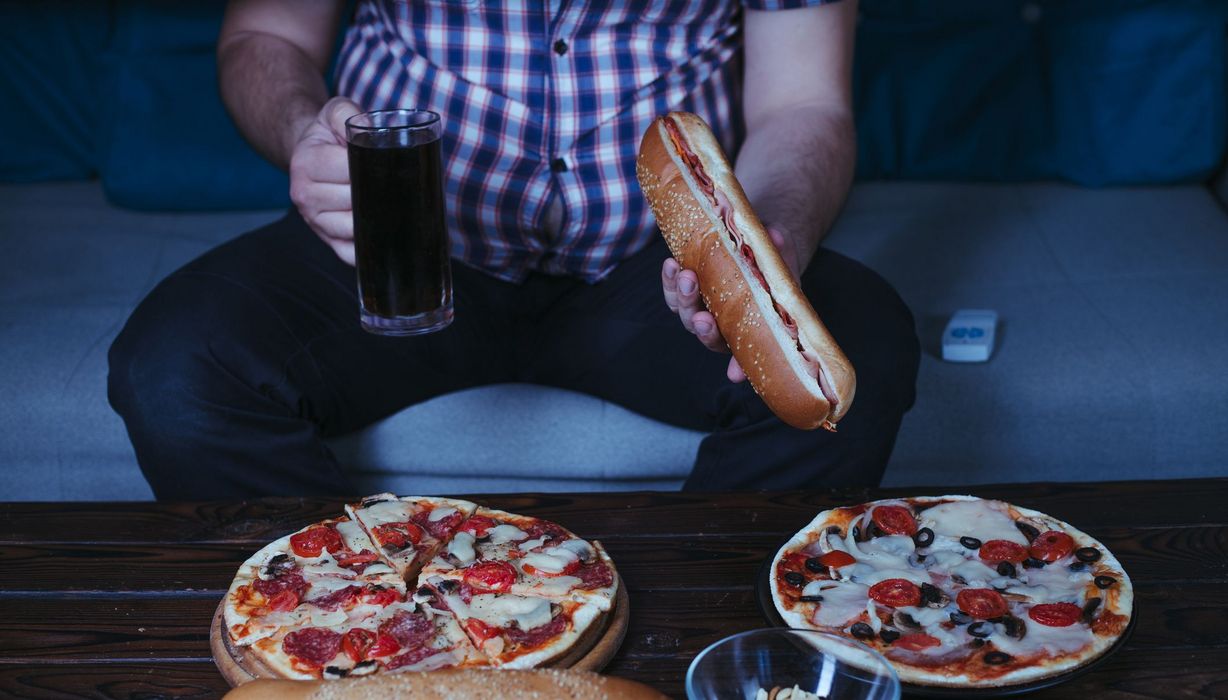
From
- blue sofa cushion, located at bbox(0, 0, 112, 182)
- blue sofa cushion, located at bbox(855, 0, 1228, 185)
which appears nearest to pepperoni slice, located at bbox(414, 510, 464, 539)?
blue sofa cushion, located at bbox(855, 0, 1228, 185)

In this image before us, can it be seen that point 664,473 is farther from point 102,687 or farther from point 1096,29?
point 1096,29

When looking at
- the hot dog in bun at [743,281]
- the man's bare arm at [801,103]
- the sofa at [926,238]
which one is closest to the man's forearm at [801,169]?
the man's bare arm at [801,103]

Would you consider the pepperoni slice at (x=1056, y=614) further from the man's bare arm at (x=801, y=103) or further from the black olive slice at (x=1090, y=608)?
the man's bare arm at (x=801, y=103)

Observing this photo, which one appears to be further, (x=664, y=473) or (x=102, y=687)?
(x=664, y=473)

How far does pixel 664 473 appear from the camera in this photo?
2.09 m

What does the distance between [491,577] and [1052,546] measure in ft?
1.83

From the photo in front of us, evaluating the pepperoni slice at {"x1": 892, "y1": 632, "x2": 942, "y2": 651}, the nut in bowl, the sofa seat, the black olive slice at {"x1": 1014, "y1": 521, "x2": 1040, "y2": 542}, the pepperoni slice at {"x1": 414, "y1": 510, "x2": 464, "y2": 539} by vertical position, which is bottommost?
the sofa seat

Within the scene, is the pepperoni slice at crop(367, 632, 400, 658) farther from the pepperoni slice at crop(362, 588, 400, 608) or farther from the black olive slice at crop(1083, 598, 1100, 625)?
the black olive slice at crop(1083, 598, 1100, 625)

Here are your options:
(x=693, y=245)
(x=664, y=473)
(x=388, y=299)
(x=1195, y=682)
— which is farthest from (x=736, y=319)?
(x=664, y=473)

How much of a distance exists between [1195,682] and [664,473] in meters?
1.08

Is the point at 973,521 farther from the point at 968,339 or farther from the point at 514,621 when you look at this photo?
the point at 968,339

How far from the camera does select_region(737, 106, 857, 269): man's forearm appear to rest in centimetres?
181

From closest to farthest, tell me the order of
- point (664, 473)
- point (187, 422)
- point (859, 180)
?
1. point (187, 422)
2. point (664, 473)
3. point (859, 180)

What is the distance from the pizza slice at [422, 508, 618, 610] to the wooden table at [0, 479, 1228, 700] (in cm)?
6
